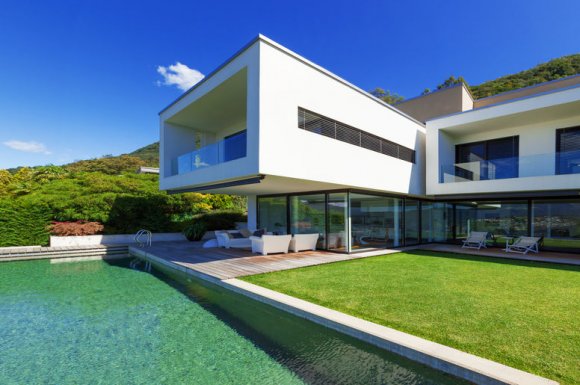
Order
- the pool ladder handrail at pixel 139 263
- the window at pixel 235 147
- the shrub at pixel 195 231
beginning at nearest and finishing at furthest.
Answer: the window at pixel 235 147 < the pool ladder handrail at pixel 139 263 < the shrub at pixel 195 231

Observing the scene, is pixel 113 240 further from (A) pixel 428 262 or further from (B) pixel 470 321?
(B) pixel 470 321

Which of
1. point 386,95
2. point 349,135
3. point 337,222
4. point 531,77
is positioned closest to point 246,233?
point 337,222

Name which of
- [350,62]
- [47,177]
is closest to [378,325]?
[350,62]

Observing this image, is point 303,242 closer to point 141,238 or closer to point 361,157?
point 361,157

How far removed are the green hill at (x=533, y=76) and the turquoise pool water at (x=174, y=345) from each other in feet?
117

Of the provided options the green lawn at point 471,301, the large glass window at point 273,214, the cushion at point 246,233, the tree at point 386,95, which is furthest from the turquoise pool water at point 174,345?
the tree at point 386,95

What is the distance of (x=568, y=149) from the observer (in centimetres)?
1228

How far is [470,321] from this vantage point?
14.9ft

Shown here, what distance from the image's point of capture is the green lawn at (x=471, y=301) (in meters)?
3.61

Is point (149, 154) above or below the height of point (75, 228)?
above

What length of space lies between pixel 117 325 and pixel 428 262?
30.7ft

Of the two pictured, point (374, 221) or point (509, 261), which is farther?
point (374, 221)

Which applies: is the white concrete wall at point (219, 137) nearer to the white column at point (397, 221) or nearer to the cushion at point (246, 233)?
the cushion at point (246, 233)

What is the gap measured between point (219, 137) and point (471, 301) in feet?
44.9
